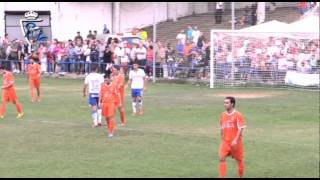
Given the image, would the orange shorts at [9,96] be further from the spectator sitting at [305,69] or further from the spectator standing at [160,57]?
the spectator sitting at [305,69]

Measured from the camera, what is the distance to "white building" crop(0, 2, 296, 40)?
46.0 m

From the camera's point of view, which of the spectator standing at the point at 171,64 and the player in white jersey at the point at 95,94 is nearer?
the player in white jersey at the point at 95,94

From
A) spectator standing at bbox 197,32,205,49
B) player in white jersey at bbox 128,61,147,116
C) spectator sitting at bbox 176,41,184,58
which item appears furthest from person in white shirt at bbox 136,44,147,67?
player in white jersey at bbox 128,61,147,116

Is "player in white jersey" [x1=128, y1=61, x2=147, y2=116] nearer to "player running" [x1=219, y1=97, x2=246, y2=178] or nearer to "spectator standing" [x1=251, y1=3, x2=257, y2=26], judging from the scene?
"player running" [x1=219, y1=97, x2=246, y2=178]

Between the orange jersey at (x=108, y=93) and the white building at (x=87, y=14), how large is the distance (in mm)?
26725

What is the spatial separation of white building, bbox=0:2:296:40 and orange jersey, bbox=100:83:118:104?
26725mm

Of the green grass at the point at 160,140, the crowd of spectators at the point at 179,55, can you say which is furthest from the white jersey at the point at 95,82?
the crowd of spectators at the point at 179,55

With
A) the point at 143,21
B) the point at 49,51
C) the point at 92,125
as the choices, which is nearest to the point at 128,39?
the point at 49,51

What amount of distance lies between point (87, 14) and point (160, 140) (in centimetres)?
3014

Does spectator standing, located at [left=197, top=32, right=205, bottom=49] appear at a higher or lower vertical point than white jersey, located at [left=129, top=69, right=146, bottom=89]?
higher

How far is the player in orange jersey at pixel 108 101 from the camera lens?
18578mm

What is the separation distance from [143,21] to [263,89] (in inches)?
672

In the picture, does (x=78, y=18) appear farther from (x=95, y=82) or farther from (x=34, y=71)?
(x=95, y=82)

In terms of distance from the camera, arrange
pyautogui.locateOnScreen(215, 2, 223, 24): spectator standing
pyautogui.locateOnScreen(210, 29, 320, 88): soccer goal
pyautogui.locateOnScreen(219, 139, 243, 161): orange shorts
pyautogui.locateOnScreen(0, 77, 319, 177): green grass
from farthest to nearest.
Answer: pyautogui.locateOnScreen(215, 2, 223, 24): spectator standing
pyautogui.locateOnScreen(210, 29, 320, 88): soccer goal
pyautogui.locateOnScreen(0, 77, 319, 177): green grass
pyautogui.locateOnScreen(219, 139, 243, 161): orange shorts
